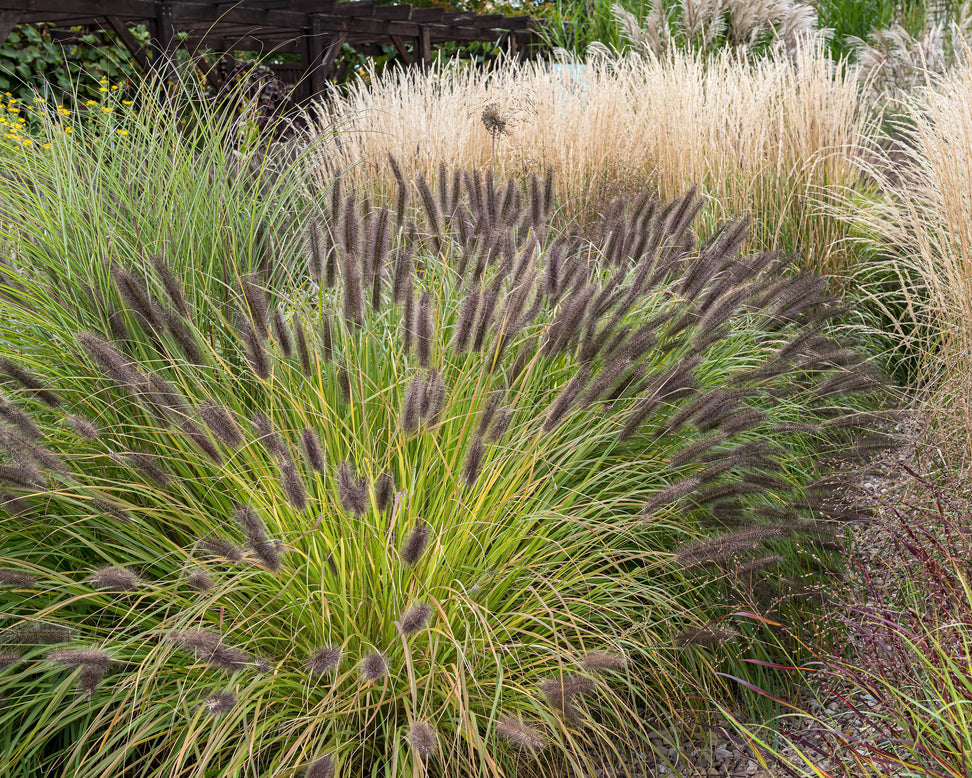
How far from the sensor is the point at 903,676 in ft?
5.88

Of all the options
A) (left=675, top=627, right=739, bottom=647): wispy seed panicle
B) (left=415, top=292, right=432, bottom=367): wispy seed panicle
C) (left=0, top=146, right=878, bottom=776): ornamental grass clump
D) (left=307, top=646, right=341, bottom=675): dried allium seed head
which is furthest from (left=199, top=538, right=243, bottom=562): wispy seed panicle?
(left=675, top=627, right=739, bottom=647): wispy seed panicle

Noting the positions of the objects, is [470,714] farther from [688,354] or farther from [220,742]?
[688,354]

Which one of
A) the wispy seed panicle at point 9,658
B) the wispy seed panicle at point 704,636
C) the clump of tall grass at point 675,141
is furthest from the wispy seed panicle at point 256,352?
the clump of tall grass at point 675,141

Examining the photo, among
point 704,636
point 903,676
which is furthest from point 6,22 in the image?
point 903,676

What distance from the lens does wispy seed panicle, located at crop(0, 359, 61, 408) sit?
71.3 inches

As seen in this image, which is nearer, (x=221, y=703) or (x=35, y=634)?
(x=221, y=703)

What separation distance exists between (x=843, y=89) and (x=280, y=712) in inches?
168

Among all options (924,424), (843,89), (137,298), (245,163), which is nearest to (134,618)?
(137,298)

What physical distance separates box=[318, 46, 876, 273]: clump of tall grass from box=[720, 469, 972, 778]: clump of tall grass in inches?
86.4

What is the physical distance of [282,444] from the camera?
176 cm

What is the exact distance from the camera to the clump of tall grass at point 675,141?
455 cm

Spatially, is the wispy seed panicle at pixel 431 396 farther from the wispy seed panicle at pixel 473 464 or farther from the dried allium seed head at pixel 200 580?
the dried allium seed head at pixel 200 580

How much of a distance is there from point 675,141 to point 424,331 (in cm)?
323

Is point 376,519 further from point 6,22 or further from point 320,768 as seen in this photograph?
point 6,22
